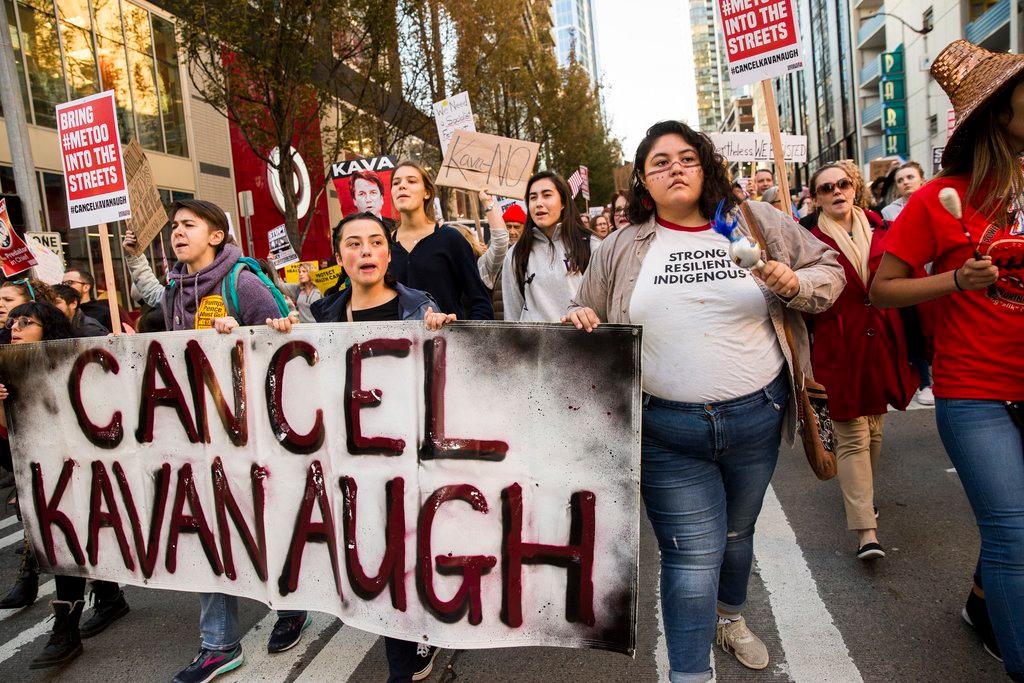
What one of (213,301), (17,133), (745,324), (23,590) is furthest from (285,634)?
(17,133)

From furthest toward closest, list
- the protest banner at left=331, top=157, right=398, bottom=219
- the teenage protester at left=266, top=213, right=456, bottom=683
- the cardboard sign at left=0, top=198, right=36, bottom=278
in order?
the protest banner at left=331, top=157, right=398, bottom=219
the cardboard sign at left=0, top=198, right=36, bottom=278
the teenage protester at left=266, top=213, right=456, bottom=683

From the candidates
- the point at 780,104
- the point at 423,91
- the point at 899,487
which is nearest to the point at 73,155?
the point at 899,487

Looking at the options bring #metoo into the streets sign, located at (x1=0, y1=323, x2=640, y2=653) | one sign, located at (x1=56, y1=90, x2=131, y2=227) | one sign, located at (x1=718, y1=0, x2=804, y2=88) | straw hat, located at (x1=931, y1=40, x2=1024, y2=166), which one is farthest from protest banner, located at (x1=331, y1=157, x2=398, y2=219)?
straw hat, located at (x1=931, y1=40, x2=1024, y2=166)

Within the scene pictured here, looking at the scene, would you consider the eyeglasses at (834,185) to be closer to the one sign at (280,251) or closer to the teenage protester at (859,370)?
the teenage protester at (859,370)

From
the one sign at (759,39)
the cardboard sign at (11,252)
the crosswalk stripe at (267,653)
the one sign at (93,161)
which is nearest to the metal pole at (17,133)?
the cardboard sign at (11,252)

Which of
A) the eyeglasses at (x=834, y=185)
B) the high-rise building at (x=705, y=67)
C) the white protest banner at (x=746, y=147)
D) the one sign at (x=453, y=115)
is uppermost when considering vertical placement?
the high-rise building at (x=705, y=67)

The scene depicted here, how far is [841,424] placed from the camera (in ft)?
12.6

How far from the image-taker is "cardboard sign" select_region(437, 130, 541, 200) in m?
6.20

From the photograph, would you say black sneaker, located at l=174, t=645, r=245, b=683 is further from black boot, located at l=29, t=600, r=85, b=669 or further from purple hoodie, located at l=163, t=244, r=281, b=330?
purple hoodie, located at l=163, t=244, r=281, b=330

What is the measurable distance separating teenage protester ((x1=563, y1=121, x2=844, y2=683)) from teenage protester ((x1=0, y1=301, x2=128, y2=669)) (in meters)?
2.66

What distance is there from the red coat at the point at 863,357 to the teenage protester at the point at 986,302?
4.65 feet

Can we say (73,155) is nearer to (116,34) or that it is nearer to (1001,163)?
(1001,163)

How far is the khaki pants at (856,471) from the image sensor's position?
3.70 meters

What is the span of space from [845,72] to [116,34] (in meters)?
46.7
